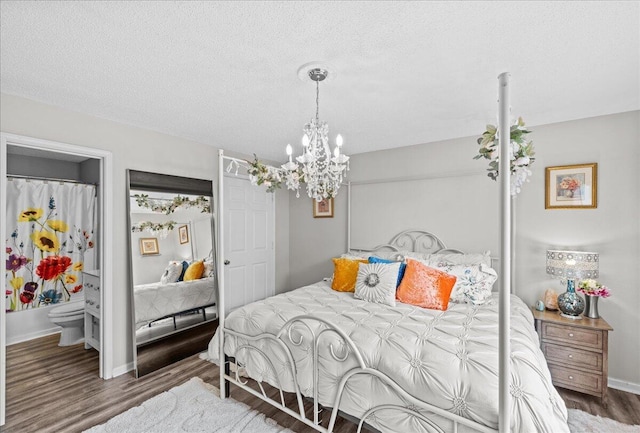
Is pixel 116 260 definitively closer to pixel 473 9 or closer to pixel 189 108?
pixel 189 108

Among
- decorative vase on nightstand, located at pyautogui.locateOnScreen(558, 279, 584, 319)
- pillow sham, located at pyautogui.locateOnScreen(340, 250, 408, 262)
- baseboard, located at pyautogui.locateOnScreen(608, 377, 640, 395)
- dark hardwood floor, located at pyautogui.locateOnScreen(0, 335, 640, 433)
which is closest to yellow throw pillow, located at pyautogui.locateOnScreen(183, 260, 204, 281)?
dark hardwood floor, located at pyautogui.locateOnScreen(0, 335, 640, 433)

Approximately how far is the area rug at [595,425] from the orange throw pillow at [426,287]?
3.70 ft

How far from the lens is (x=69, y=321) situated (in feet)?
11.3

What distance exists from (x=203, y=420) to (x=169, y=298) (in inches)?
58.3

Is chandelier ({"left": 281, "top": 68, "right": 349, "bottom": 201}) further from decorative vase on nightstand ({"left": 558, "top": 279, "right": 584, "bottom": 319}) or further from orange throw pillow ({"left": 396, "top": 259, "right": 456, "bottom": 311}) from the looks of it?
decorative vase on nightstand ({"left": 558, "top": 279, "right": 584, "bottom": 319})

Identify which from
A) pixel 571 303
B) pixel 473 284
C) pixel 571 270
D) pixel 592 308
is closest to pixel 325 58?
pixel 473 284

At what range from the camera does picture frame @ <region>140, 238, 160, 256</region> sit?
3.00 metres

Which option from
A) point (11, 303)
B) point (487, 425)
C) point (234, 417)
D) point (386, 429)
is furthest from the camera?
point (11, 303)

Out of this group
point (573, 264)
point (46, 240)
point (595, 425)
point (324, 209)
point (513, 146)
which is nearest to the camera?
point (513, 146)

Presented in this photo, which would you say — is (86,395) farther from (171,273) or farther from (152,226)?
(152,226)

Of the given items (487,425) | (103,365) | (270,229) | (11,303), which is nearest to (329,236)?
(270,229)

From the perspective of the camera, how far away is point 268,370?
2.04m

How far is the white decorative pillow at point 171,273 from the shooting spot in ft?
10.4

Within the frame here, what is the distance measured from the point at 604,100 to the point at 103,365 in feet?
16.1
